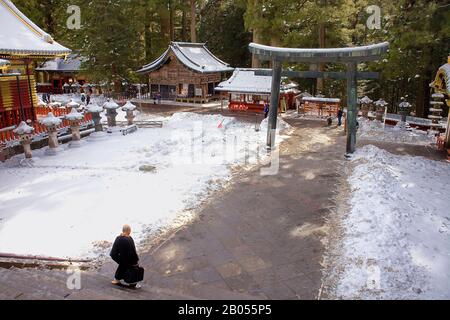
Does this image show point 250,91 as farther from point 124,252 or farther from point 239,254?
point 124,252

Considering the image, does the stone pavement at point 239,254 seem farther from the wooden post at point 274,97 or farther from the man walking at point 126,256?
the wooden post at point 274,97

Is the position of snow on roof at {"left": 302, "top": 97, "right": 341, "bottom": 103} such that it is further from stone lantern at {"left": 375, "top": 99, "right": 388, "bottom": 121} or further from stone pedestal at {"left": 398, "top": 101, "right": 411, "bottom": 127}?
stone pedestal at {"left": 398, "top": 101, "right": 411, "bottom": 127}

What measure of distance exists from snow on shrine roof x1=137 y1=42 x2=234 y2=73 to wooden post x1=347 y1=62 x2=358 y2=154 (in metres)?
20.6

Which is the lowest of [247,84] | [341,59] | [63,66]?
[247,84]

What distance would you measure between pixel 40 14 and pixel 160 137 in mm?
32698

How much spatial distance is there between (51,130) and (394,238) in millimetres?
17103

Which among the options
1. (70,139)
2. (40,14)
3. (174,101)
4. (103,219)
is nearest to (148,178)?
(103,219)

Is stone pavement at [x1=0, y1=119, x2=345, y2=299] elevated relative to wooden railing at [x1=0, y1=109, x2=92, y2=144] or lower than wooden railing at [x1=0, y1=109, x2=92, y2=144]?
lower

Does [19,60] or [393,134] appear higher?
[19,60]

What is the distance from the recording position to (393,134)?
82.3ft

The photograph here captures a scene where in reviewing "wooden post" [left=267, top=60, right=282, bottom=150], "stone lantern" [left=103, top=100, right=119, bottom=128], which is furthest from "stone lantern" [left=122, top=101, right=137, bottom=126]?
"wooden post" [left=267, top=60, right=282, bottom=150]

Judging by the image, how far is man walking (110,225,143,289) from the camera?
7.51 m

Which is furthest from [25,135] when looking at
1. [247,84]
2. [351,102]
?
[247,84]

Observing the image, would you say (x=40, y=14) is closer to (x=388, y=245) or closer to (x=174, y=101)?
(x=174, y=101)
